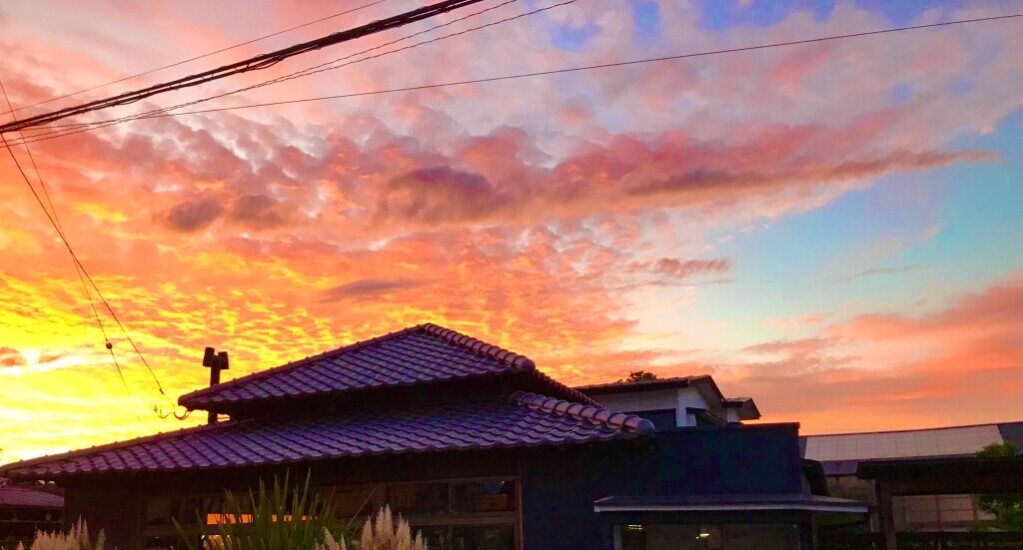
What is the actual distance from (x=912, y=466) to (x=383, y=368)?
8.74 m

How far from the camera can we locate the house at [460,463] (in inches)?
418

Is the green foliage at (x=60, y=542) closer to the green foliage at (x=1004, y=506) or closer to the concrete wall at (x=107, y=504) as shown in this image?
the concrete wall at (x=107, y=504)

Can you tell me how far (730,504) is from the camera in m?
9.84

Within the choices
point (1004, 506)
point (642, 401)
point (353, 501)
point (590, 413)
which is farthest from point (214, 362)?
point (1004, 506)

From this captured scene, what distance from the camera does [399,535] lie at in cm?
728

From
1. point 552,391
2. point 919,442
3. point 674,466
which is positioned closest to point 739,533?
point 674,466

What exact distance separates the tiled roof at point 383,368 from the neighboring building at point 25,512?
1411 centimetres

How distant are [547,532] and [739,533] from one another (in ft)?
8.83

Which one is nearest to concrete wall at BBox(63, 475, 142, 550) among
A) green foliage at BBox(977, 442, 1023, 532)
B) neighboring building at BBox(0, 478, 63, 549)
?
neighboring building at BBox(0, 478, 63, 549)

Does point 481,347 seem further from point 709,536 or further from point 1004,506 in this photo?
point 1004,506

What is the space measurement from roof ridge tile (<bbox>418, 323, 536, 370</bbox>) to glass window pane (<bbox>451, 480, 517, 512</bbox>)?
6.68 ft

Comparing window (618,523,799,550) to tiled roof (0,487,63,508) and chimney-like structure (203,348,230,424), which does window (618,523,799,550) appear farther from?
tiled roof (0,487,63,508)

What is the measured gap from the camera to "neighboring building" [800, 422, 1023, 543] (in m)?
11.9

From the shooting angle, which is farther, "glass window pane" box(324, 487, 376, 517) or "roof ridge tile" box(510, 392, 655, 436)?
"glass window pane" box(324, 487, 376, 517)
